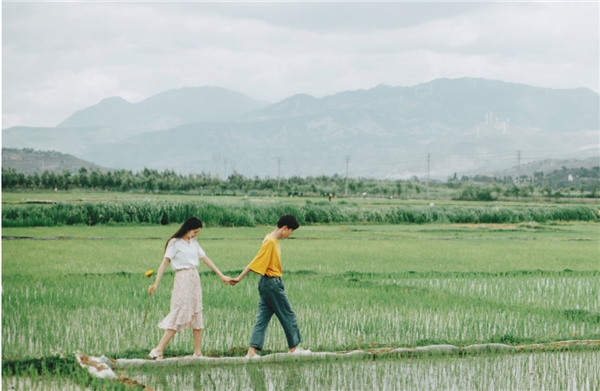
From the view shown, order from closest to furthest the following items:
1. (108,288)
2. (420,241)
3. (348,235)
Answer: (108,288) < (420,241) < (348,235)

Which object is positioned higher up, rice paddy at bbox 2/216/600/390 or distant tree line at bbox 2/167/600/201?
distant tree line at bbox 2/167/600/201

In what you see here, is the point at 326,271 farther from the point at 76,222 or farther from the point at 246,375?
the point at 76,222

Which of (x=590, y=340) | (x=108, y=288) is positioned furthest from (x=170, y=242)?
(x=108, y=288)

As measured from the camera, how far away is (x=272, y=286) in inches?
283

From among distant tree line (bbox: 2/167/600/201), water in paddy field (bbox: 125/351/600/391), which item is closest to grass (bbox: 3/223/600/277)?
water in paddy field (bbox: 125/351/600/391)

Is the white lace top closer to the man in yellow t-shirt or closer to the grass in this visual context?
the man in yellow t-shirt

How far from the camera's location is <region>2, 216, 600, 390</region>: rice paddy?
7090mm

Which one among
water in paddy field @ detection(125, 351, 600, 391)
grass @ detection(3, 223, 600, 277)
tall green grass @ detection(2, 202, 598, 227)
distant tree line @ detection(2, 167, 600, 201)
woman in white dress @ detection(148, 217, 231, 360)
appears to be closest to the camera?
water in paddy field @ detection(125, 351, 600, 391)

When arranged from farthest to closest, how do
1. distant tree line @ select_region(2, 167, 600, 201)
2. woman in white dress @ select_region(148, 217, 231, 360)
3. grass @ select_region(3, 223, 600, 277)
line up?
distant tree line @ select_region(2, 167, 600, 201), grass @ select_region(3, 223, 600, 277), woman in white dress @ select_region(148, 217, 231, 360)

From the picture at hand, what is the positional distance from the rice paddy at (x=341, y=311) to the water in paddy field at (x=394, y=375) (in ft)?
0.06

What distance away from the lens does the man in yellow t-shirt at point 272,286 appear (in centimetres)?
713

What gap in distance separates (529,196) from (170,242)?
291 ft

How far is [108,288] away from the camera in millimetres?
12586

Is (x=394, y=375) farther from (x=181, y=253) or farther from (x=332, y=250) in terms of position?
(x=332, y=250)
